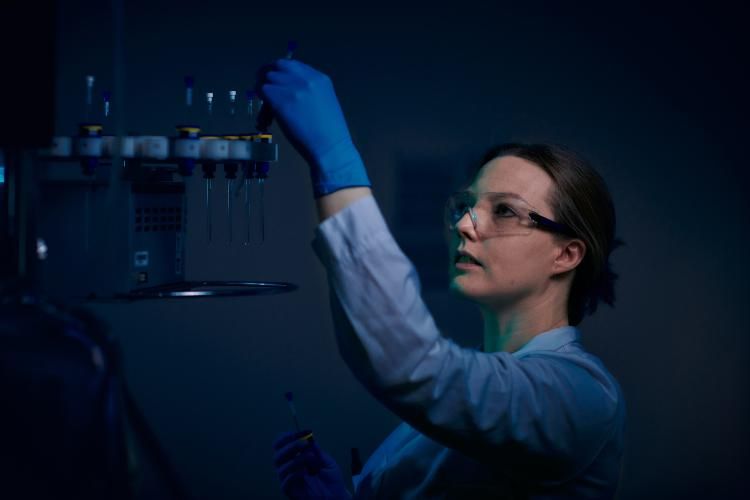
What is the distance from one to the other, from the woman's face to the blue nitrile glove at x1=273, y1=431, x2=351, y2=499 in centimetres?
47

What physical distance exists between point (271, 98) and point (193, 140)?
0.14 meters

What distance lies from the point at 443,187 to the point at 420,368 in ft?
5.67

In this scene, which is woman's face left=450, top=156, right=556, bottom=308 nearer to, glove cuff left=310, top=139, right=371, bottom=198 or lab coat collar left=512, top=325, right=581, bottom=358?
lab coat collar left=512, top=325, right=581, bottom=358

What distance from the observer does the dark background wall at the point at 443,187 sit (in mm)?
2496

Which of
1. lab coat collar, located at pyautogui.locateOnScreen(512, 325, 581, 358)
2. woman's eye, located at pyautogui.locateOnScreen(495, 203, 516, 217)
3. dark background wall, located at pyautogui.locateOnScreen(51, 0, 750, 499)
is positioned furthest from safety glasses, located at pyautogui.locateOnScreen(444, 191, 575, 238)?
dark background wall, located at pyautogui.locateOnScreen(51, 0, 750, 499)

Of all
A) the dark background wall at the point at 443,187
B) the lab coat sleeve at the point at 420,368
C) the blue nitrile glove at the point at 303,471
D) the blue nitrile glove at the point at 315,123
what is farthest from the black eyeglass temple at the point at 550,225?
the dark background wall at the point at 443,187

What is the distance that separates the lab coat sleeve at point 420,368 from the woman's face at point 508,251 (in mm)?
261

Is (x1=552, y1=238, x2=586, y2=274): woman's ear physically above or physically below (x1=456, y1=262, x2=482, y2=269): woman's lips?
above

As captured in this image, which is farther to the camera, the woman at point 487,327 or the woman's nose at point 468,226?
the woman's nose at point 468,226

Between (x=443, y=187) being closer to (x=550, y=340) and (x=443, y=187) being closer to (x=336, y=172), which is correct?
(x=550, y=340)

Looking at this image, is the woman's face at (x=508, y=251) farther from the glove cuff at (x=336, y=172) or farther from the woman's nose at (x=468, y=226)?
the glove cuff at (x=336, y=172)

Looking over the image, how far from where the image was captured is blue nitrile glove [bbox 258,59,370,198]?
1.04 m

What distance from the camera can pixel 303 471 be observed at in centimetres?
156

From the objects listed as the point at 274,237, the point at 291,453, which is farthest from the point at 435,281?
the point at 291,453
